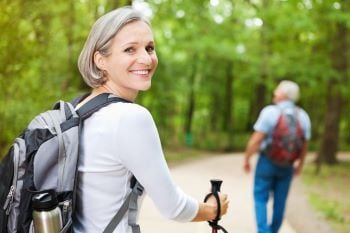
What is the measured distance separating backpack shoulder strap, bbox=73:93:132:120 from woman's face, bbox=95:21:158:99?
3.0 inches

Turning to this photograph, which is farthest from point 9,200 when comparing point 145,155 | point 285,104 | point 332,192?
point 332,192

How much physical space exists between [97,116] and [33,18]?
6.77 meters

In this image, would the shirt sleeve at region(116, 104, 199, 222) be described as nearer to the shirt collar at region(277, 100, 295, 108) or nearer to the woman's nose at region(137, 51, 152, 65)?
the woman's nose at region(137, 51, 152, 65)

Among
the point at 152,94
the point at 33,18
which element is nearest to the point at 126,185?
the point at 33,18

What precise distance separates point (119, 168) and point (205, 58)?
2780 cm

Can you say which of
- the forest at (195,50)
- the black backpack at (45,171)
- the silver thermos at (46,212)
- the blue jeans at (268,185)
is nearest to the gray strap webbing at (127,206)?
the black backpack at (45,171)

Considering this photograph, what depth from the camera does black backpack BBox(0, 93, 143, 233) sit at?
170cm

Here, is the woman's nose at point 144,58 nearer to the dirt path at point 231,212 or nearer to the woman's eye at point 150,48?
the woman's eye at point 150,48

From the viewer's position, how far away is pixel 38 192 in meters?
1.68

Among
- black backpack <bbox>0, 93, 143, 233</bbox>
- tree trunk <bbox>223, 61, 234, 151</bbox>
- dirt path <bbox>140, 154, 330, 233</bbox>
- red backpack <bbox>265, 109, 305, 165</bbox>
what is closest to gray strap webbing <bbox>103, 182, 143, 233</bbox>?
black backpack <bbox>0, 93, 143, 233</bbox>

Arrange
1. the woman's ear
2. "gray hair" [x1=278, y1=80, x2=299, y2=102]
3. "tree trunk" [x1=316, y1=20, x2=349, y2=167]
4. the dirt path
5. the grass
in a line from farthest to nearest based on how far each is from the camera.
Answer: "tree trunk" [x1=316, y1=20, x2=349, y2=167] → the grass → the dirt path → "gray hair" [x1=278, y1=80, x2=299, y2=102] → the woman's ear

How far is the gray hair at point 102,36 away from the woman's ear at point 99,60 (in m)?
0.01

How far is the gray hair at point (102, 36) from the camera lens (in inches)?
71.1

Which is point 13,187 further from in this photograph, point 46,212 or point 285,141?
point 285,141
